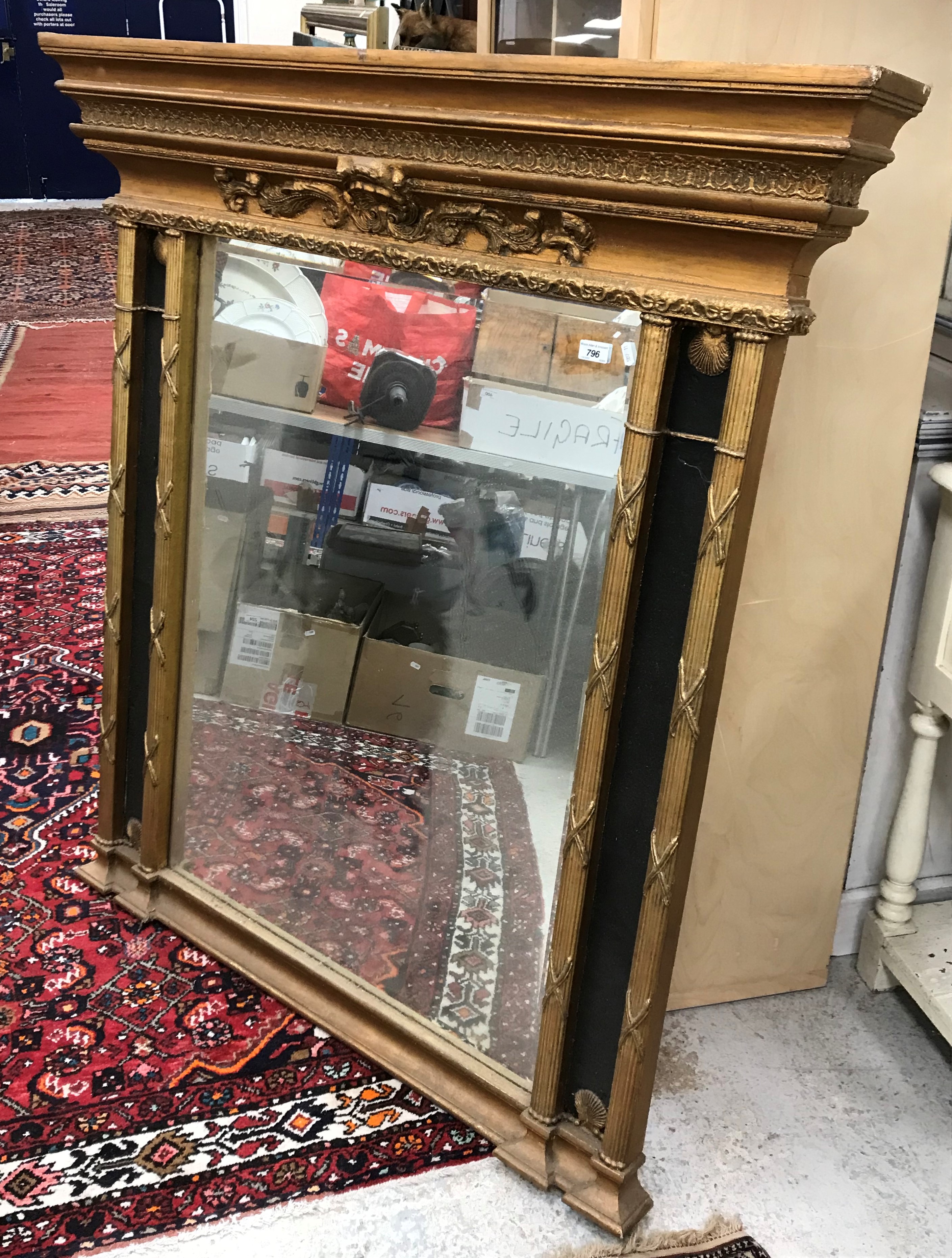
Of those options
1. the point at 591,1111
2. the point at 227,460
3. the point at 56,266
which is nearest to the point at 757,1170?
the point at 591,1111

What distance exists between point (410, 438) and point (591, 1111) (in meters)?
0.92

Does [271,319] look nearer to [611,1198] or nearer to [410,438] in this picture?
[410,438]

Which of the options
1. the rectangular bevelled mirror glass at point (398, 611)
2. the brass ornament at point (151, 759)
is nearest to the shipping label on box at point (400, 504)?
the rectangular bevelled mirror glass at point (398, 611)

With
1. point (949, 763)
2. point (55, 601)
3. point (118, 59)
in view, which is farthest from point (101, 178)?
point (949, 763)

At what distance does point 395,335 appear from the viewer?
1.48 m

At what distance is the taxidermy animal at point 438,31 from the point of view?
2039mm

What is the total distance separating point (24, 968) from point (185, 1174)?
503mm

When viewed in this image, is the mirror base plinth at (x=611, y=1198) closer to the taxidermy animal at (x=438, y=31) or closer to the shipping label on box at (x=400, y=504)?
the shipping label on box at (x=400, y=504)

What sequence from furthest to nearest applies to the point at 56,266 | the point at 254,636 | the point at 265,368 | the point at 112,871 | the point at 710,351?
the point at 56,266
the point at 112,871
the point at 254,636
the point at 265,368
the point at 710,351

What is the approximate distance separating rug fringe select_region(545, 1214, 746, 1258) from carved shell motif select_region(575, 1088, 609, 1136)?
137 mm

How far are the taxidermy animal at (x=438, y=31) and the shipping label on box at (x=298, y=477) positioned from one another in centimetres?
92

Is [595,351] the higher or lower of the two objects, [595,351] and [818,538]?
the higher

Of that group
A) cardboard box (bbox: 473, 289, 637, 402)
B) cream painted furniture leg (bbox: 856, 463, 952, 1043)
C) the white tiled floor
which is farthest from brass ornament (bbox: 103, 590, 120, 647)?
cream painted furniture leg (bbox: 856, 463, 952, 1043)

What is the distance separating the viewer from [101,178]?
874cm
